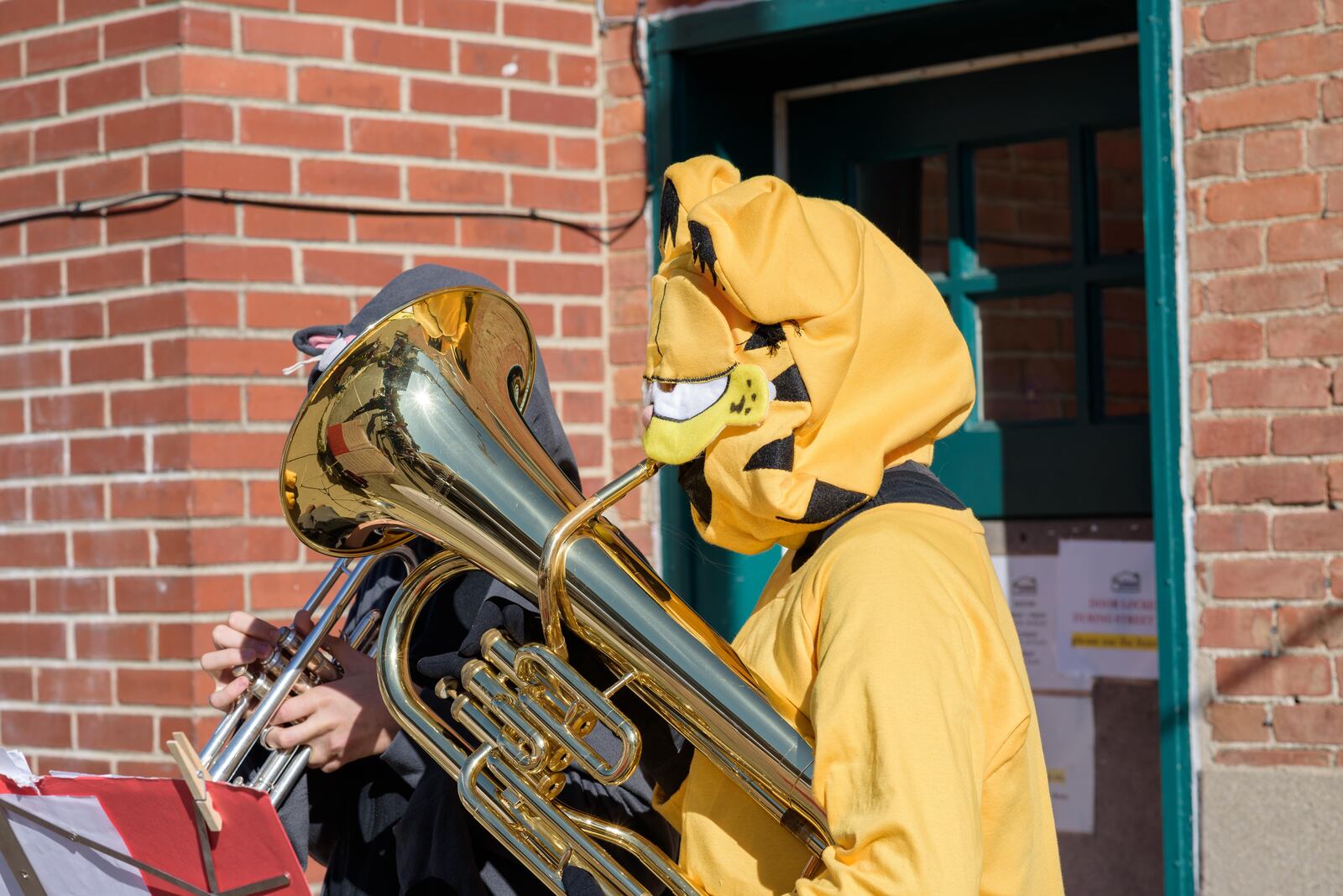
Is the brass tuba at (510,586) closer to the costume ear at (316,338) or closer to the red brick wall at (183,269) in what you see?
the costume ear at (316,338)

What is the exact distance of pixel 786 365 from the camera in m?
1.74

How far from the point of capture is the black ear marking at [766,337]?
175 cm

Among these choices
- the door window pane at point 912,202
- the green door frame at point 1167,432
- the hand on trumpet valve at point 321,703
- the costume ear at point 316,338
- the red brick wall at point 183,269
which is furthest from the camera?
the door window pane at point 912,202

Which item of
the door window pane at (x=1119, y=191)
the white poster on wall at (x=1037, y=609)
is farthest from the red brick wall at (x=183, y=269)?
the door window pane at (x=1119, y=191)

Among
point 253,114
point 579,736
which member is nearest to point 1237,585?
point 579,736

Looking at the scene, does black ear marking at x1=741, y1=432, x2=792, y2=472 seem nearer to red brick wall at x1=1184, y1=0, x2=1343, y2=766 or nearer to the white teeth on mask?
the white teeth on mask

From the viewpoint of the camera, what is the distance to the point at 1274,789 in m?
2.94

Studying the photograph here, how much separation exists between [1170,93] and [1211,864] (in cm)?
157

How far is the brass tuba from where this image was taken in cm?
171

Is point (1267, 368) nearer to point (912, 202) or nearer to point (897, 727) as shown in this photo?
point (912, 202)

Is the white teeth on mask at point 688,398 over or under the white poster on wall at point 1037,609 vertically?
over

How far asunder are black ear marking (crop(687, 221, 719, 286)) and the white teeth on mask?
12cm

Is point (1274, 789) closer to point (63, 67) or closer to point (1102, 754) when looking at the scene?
point (1102, 754)

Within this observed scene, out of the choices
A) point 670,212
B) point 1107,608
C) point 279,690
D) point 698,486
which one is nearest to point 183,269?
point 279,690
